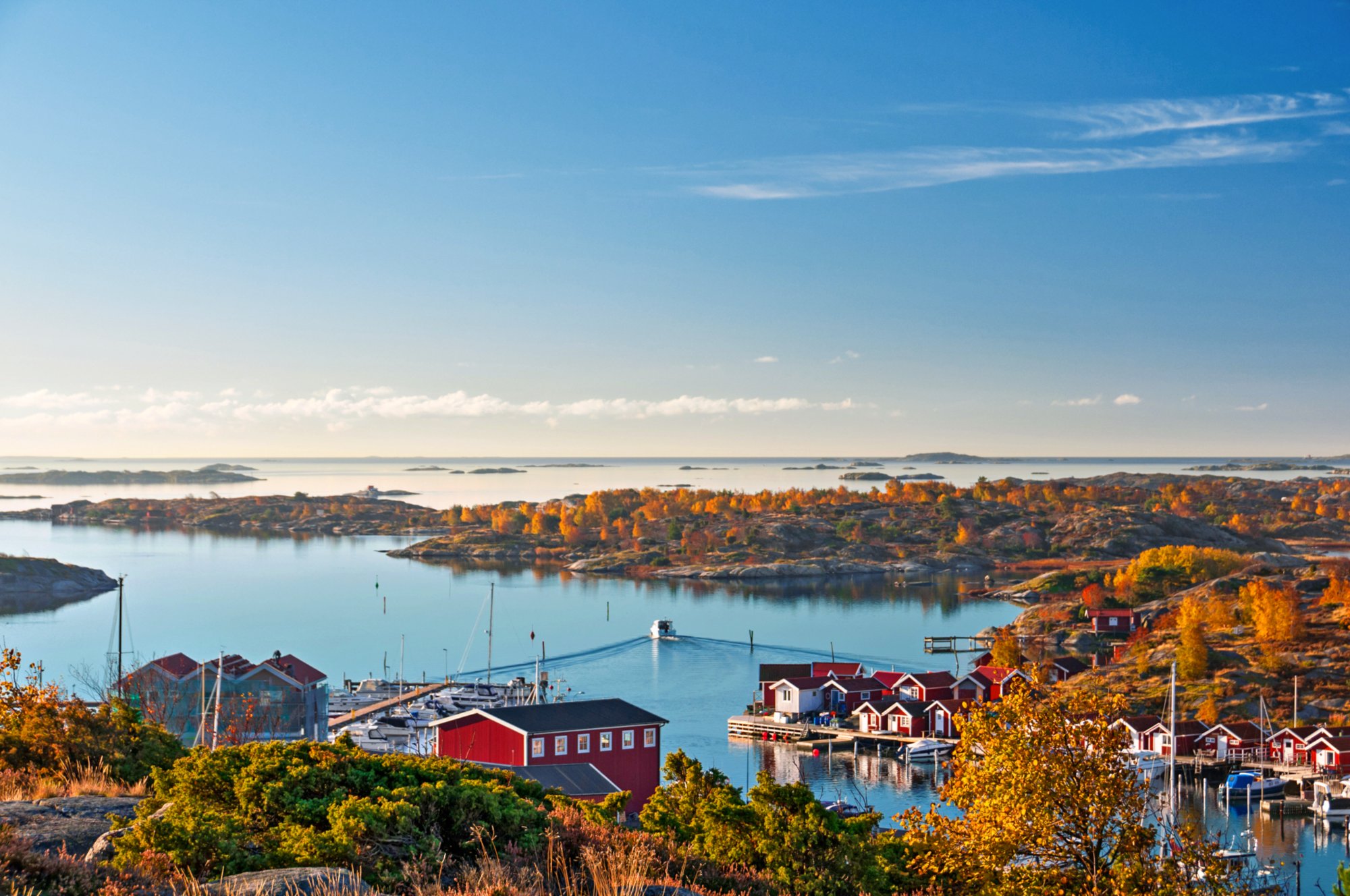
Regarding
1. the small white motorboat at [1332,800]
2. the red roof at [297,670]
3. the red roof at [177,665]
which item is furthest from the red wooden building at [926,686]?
the red roof at [177,665]

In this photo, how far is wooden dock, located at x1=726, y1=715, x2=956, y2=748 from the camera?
111 feet

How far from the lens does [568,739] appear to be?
2253 centimetres

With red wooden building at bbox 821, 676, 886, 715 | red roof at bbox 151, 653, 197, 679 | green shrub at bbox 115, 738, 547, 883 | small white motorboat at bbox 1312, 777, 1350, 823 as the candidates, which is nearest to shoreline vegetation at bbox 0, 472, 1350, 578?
red wooden building at bbox 821, 676, 886, 715

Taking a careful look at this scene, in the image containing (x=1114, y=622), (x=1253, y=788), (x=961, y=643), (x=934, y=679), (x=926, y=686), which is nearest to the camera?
(x=1253, y=788)

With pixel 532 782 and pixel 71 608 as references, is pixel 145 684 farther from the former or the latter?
pixel 71 608

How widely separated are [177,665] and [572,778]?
1420 centimetres

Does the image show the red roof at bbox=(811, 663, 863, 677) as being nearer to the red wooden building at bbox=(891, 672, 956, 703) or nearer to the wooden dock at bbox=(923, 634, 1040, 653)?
the red wooden building at bbox=(891, 672, 956, 703)

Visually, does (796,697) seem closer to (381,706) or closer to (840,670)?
(840,670)

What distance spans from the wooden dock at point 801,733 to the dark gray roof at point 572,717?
449 inches

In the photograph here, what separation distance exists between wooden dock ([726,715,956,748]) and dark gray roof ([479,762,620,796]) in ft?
46.8

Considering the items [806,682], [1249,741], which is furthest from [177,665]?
[1249,741]

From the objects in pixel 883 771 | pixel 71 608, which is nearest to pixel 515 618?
pixel 71 608

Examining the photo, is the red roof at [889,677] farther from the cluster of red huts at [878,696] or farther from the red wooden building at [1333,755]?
the red wooden building at [1333,755]

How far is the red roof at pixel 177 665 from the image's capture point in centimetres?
2842
